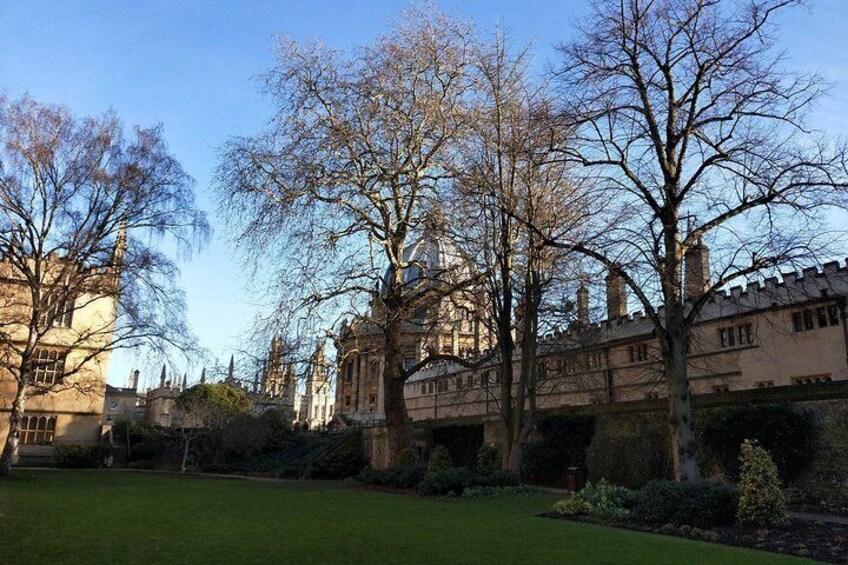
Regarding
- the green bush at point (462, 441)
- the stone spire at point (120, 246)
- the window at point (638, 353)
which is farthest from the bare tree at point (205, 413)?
the window at point (638, 353)

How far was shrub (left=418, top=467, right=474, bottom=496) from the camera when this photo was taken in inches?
733

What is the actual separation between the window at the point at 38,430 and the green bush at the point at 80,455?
6.85ft

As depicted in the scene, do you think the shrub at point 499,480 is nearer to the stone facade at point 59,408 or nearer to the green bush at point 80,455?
the stone facade at point 59,408

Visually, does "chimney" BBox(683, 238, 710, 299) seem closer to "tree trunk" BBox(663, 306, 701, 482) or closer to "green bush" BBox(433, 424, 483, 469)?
"tree trunk" BBox(663, 306, 701, 482)

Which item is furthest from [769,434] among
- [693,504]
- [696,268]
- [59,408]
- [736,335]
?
[59,408]

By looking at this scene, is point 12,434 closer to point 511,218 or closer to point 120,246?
point 120,246

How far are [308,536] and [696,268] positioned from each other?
1216 centimetres

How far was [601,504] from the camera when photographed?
13.1 m

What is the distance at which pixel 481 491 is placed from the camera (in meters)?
18.0

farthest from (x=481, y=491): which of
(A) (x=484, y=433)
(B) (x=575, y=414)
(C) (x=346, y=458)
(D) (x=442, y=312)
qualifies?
(C) (x=346, y=458)

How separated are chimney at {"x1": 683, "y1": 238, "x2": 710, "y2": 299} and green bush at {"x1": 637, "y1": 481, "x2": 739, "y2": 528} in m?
5.36

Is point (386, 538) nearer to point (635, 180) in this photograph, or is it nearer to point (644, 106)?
point (635, 180)

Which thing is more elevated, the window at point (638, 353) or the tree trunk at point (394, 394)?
the window at point (638, 353)

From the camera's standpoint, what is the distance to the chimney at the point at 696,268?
16.0m
